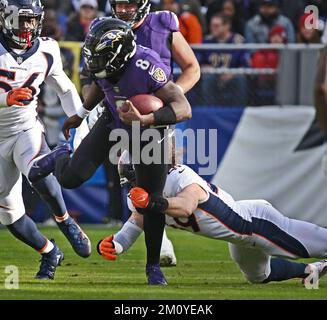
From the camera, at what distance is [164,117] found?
6785mm

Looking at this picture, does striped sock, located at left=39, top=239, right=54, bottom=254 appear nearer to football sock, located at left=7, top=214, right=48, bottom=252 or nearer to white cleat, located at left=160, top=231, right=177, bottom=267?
football sock, located at left=7, top=214, right=48, bottom=252

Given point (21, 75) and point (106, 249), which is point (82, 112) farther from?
point (106, 249)

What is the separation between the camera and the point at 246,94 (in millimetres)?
12703

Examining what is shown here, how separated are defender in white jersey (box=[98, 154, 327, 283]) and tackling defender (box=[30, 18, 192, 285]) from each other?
0.14 metres

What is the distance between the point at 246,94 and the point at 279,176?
43.3 inches

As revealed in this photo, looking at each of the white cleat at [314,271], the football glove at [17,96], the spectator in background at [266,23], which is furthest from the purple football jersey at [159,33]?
the spectator in background at [266,23]

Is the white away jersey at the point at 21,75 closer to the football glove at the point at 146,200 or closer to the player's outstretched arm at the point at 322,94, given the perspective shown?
the football glove at the point at 146,200

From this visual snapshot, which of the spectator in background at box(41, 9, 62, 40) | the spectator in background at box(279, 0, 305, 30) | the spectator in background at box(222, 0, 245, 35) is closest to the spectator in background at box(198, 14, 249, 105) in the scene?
the spectator in background at box(222, 0, 245, 35)

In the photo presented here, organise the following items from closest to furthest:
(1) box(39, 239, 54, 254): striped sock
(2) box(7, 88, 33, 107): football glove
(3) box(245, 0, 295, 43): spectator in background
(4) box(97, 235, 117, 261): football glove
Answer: (4) box(97, 235, 117, 261): football glove
(1) box(39, 239, 54, 254): striped sock
(2) box(7, 88, 33, 107): football glove
(3) box(245, 0, 295, 43): spectator in background

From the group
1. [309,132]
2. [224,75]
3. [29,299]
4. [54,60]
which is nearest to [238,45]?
[224,75]

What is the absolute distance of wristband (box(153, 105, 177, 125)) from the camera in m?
6.79

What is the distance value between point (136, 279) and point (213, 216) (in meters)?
1.09

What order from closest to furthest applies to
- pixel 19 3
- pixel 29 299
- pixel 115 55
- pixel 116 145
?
pixel 29 299 → pixel 115 55 → pixel 116 145 → pixel 19 3
